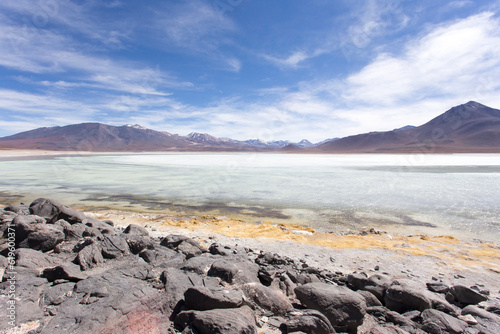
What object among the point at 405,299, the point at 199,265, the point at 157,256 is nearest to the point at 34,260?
the point at 157,256

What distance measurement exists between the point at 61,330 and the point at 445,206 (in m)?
11.2

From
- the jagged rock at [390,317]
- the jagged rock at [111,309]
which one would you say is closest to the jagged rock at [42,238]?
the jagged rock at [111,309]

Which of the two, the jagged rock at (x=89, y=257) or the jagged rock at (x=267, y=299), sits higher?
the jagged rock at (x=89, y=257)

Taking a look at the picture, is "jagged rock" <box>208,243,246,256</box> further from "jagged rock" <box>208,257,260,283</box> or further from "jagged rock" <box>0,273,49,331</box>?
"jagged rock" <box>0,273,49,331</box>

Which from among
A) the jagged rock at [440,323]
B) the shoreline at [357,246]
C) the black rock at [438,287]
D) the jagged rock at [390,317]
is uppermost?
the jagged rock at [440,323]

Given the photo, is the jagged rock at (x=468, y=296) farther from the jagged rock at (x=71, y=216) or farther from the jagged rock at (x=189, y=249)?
the jagged rock at (x=71, y=216)

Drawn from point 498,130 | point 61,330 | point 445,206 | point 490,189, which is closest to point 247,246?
point 61,330

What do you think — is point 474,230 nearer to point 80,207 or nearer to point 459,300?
point 459,300

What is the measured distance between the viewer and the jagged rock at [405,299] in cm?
312

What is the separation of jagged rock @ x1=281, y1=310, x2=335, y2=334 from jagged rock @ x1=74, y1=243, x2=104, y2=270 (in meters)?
2.90

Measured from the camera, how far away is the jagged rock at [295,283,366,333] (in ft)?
9.34

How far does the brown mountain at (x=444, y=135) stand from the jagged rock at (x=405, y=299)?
94814 mm

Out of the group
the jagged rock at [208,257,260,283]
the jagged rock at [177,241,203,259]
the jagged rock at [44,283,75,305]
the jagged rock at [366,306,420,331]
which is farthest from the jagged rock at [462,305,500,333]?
the jagged rock at [44,283,75,305]

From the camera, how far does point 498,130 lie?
302 ft
